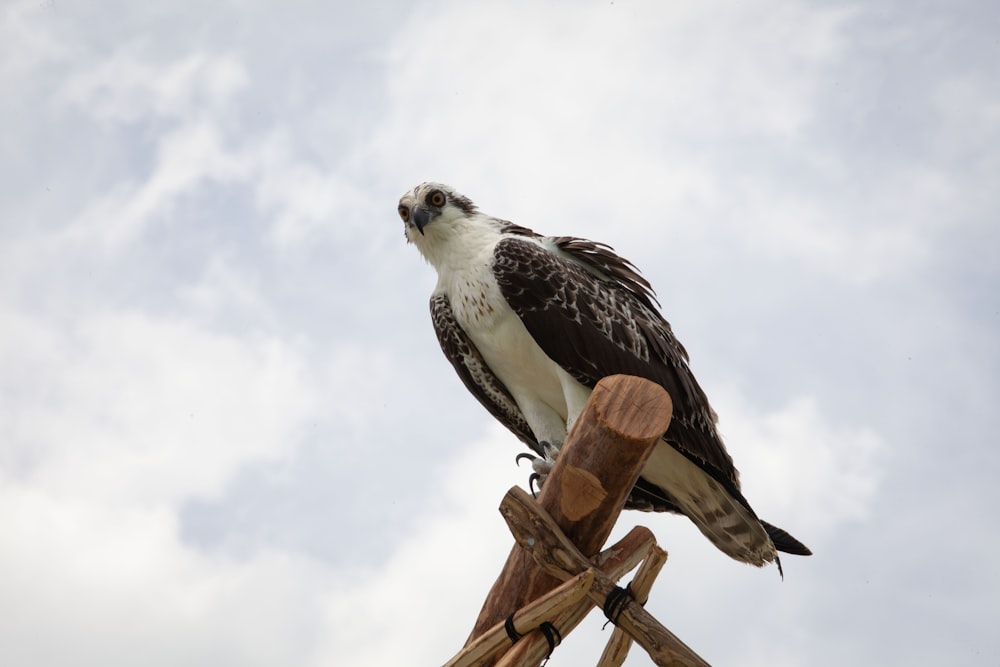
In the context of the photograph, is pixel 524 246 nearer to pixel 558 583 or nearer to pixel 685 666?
pixel 558 583

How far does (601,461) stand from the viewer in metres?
3.88

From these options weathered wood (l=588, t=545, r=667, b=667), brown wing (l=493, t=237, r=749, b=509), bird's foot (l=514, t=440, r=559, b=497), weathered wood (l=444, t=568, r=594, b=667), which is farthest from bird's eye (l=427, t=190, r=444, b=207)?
weathered wood (l=444, t=568, r=594, b=667)

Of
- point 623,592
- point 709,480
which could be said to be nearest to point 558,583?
point 623,592

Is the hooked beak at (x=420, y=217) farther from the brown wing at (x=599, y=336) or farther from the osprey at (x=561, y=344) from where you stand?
the brown wing at (x=599, y=336)

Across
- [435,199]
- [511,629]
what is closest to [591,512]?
[511,629]

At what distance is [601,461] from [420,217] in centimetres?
244

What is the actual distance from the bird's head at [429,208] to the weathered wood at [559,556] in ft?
7.56

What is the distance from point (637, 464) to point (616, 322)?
5.25 feet

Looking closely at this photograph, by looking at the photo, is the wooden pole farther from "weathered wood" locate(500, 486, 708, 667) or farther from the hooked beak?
the hooked beak

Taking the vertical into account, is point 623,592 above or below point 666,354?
below

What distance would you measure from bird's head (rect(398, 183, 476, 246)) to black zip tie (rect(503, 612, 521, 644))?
261 cm

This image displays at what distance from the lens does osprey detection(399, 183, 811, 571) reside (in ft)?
17.1

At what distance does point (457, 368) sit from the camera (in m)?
5.82

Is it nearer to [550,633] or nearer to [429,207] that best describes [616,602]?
[550,633]
